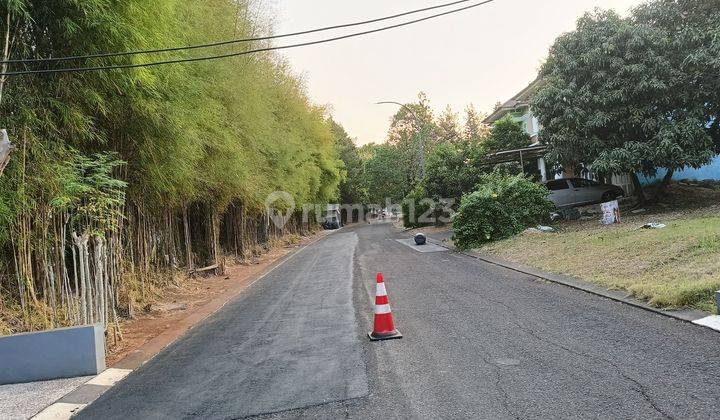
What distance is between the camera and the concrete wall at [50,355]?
5.26m

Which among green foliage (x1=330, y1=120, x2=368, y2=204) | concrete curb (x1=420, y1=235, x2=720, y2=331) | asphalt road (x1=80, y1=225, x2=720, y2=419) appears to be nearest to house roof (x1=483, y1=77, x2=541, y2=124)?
concrete curb (x1=420, y1=235, x2=720, y2=331)

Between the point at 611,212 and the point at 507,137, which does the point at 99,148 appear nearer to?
the point at 611,212

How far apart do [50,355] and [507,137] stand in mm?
22281

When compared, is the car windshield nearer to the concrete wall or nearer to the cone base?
the cone base

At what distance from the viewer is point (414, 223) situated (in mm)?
28859

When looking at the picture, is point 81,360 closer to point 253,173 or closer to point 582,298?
point 582,298

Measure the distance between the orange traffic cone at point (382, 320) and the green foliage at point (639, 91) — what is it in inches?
427

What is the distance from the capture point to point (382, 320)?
564 centimetres

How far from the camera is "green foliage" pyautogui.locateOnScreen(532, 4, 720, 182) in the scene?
533 inches

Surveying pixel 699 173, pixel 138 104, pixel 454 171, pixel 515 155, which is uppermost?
pixel 515 155

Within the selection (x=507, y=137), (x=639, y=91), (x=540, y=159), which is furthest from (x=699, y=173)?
(x=507, y=137)

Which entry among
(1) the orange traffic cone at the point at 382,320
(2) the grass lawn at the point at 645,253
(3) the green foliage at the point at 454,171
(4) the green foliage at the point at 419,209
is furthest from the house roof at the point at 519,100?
(1) the orange traffic cone at the point at 382,320

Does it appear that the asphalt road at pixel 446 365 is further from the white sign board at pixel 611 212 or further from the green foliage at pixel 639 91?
the green foliage at pixel 639 91

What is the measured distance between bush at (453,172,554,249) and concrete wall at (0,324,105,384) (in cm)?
1134
